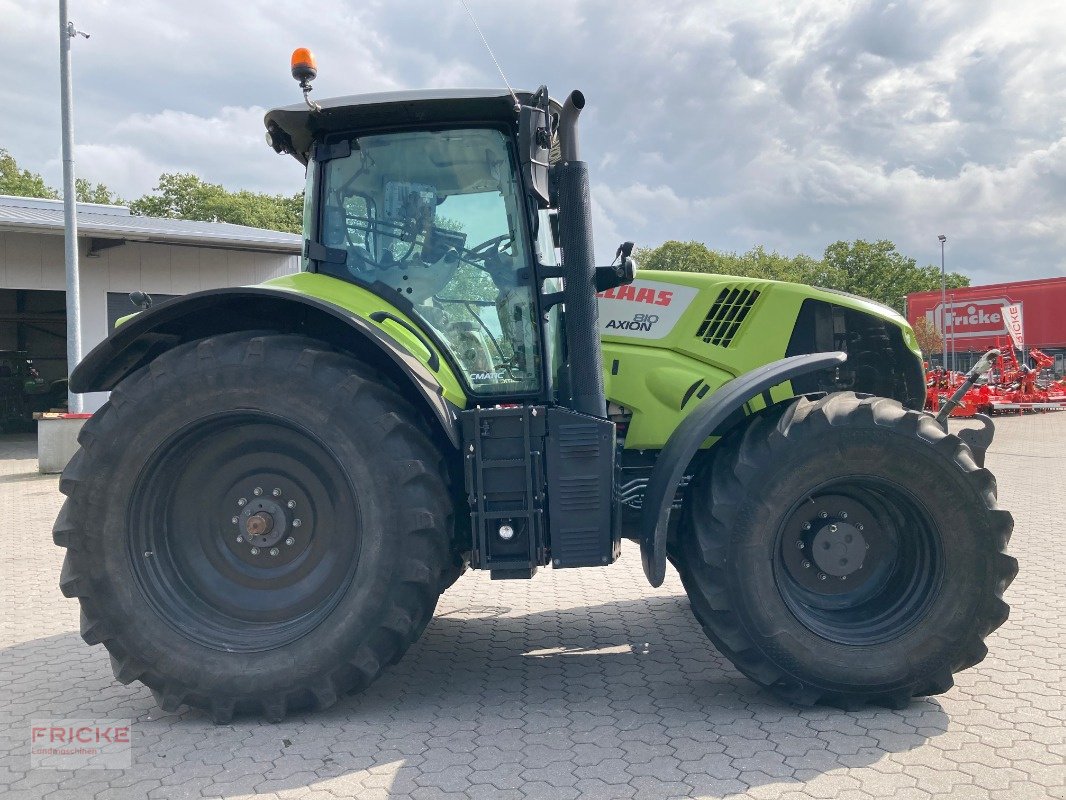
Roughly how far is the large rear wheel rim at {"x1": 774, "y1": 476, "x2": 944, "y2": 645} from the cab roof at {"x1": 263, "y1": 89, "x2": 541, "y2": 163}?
2.11 m

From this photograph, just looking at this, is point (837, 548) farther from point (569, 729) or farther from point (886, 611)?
point (569, 729)

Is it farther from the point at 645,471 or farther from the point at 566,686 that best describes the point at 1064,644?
the point at 566,686

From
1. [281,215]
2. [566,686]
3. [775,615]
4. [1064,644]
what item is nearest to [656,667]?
[566,686]

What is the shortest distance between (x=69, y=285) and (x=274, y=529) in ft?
36.1

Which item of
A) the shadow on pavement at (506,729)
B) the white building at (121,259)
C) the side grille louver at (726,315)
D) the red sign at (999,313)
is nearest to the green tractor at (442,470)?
the shadow on pavement at (506,729)

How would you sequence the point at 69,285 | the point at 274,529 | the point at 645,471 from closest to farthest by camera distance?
the point at 274,529 < the point at 645,471 < the point at 69,285

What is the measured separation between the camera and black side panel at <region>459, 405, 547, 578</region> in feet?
11.6

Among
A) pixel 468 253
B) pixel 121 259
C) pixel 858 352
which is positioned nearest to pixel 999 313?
pixel 121 259

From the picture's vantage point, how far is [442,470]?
3.51m

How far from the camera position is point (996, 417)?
21469 millimetres

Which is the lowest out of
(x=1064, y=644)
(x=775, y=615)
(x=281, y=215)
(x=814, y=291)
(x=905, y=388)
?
(x=1064, y=644)

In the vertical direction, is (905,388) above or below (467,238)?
below

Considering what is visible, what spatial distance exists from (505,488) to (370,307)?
993 mm

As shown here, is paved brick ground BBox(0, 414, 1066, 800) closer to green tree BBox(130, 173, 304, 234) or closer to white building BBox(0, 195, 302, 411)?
white building BBox(0, 195, 302, 411)
